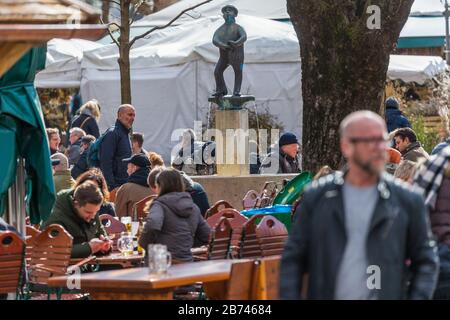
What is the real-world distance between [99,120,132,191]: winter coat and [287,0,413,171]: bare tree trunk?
3077 mm

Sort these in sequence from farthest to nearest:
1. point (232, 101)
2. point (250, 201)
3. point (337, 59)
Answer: point (232, 101) → point (250, 201) → point (337, 59)

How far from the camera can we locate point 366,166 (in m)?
6.51

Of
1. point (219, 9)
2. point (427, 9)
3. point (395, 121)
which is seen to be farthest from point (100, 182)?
point (427, 9)

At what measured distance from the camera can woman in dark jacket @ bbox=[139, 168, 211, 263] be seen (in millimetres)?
11453

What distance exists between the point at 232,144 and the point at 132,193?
556 cm

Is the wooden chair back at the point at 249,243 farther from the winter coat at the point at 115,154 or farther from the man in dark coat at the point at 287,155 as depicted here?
the man in dark coat at the point at 287,155

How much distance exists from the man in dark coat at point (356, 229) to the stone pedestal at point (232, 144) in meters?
13.8

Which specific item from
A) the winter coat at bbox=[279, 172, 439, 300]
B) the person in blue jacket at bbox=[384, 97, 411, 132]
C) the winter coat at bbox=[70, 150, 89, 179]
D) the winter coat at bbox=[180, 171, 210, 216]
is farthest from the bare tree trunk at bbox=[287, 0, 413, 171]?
the winter coat at bbox=[279, 172, 439, 300]

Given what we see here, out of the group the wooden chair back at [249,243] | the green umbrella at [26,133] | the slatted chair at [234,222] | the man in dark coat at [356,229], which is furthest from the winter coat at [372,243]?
the slatted chair at [234,222]

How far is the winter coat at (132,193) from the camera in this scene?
621 inches

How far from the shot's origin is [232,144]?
2122 cm

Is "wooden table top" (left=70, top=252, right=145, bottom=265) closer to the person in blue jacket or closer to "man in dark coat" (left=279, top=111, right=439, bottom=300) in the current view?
"man in dark coat" (left=279, top=111, right=439, bottom=300)

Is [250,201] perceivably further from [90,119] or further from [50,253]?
[90,119]
